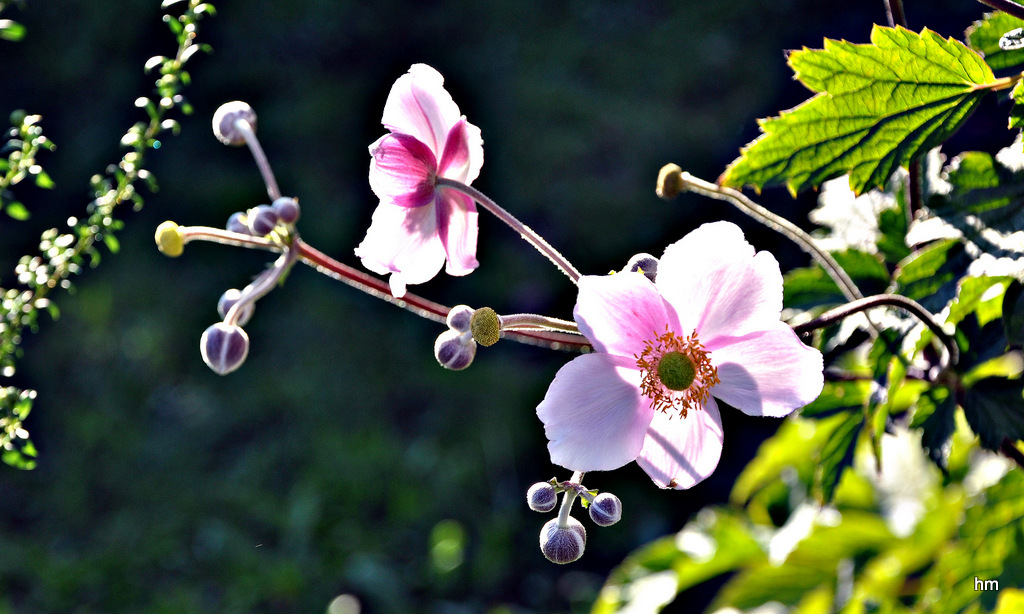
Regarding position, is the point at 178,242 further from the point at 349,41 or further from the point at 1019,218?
the point at 349,41

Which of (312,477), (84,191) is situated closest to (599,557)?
(312,477)

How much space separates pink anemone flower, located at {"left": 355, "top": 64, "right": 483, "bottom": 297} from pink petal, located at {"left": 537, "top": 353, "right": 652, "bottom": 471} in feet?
0.56

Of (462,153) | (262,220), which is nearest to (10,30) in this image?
(262,220)

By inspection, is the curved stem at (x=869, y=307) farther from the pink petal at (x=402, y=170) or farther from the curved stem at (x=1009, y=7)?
the pink petal at (x=402, y=170)

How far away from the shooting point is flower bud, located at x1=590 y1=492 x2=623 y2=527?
25.9 inches

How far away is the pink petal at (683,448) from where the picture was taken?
69 cm

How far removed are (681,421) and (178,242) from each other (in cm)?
43

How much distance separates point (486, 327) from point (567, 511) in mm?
158

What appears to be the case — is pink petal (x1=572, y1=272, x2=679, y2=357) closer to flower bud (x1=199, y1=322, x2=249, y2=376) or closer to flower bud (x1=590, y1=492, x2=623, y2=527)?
flower bud (x1=590, y1=492, x2=623, y2=527)

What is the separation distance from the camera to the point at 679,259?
67 centimetres

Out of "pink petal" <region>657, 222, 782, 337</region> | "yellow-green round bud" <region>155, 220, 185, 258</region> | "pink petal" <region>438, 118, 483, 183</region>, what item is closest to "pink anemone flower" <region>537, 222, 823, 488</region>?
"pink petal" <region>657, 222, 782, 337</region>

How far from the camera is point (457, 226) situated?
0.83 m

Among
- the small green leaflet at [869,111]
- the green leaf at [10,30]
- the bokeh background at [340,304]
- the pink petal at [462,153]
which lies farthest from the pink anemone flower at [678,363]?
the bokeh background at [340,304]

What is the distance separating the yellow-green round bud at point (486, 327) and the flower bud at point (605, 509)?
135 mm
